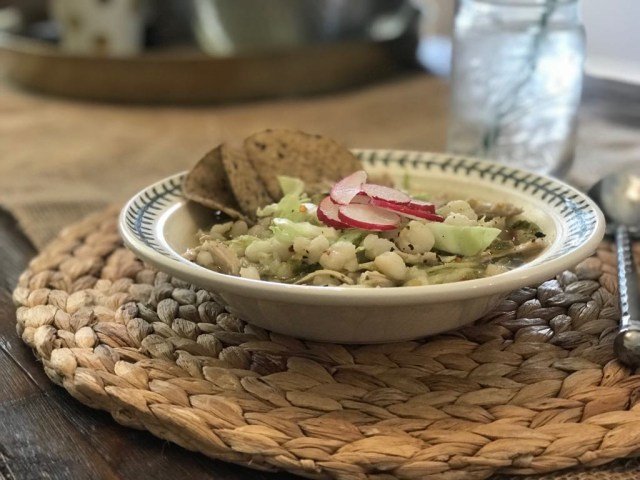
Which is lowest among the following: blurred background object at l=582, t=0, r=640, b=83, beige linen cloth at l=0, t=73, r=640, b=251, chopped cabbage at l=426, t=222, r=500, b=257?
blurred background object at l=582, t=0, r=640, b=83

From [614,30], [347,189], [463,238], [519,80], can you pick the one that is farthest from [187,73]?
[614,30]

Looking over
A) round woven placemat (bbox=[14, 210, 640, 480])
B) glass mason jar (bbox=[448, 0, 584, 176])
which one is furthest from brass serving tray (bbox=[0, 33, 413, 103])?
round woven placemat (bbox=[14, 210, 640, 480])

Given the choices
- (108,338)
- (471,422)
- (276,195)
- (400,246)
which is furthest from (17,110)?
(471,422)

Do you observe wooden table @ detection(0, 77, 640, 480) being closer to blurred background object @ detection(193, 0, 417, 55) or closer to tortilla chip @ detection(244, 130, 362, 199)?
tortilla chip @ detection(244, 130, 362, 199)

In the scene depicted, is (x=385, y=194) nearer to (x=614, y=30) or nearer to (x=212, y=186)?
(x=212, y=186)

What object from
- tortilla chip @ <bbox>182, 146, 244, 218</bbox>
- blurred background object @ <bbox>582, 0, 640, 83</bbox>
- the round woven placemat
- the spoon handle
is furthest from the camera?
blurred background object @ <bbox>582, 0, 640, 83</bbox>

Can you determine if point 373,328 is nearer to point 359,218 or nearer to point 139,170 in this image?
point 359,218
